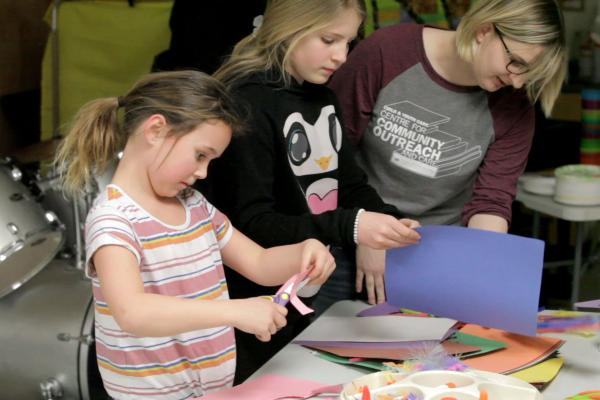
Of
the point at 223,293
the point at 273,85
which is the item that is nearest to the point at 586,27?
the point at 273,85

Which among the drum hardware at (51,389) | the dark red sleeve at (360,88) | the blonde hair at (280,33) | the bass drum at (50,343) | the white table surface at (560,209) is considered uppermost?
the blonde hair at (280,33)

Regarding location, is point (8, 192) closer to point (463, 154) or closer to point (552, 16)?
point (463, 154)

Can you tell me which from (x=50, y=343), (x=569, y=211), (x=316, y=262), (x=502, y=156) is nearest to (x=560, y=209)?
(x=569, y=211)

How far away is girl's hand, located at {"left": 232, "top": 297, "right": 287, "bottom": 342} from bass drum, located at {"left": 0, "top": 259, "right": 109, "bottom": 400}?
4.58ft

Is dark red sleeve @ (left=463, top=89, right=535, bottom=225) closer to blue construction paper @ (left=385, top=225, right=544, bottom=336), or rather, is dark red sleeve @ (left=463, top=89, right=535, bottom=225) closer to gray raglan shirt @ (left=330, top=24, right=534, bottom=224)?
gray raglan shirt @ (left=330, top=24, right=534, bottom=224)

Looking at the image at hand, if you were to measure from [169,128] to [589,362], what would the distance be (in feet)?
2.63

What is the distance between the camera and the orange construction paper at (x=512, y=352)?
1431 millimetres

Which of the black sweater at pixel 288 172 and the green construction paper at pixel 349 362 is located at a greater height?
the black sweater at pixel 288 172

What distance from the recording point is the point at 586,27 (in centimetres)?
457

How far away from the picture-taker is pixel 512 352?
1484 mm

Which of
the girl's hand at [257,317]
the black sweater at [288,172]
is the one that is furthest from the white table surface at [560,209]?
the girl's hand at [257,317]

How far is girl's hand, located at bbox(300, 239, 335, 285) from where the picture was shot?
4.65 ft

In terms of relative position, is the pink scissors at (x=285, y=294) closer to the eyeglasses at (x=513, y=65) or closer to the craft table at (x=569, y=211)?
the eyeglasses at (x=513, y=65)

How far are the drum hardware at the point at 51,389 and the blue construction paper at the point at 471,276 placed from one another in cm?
140
